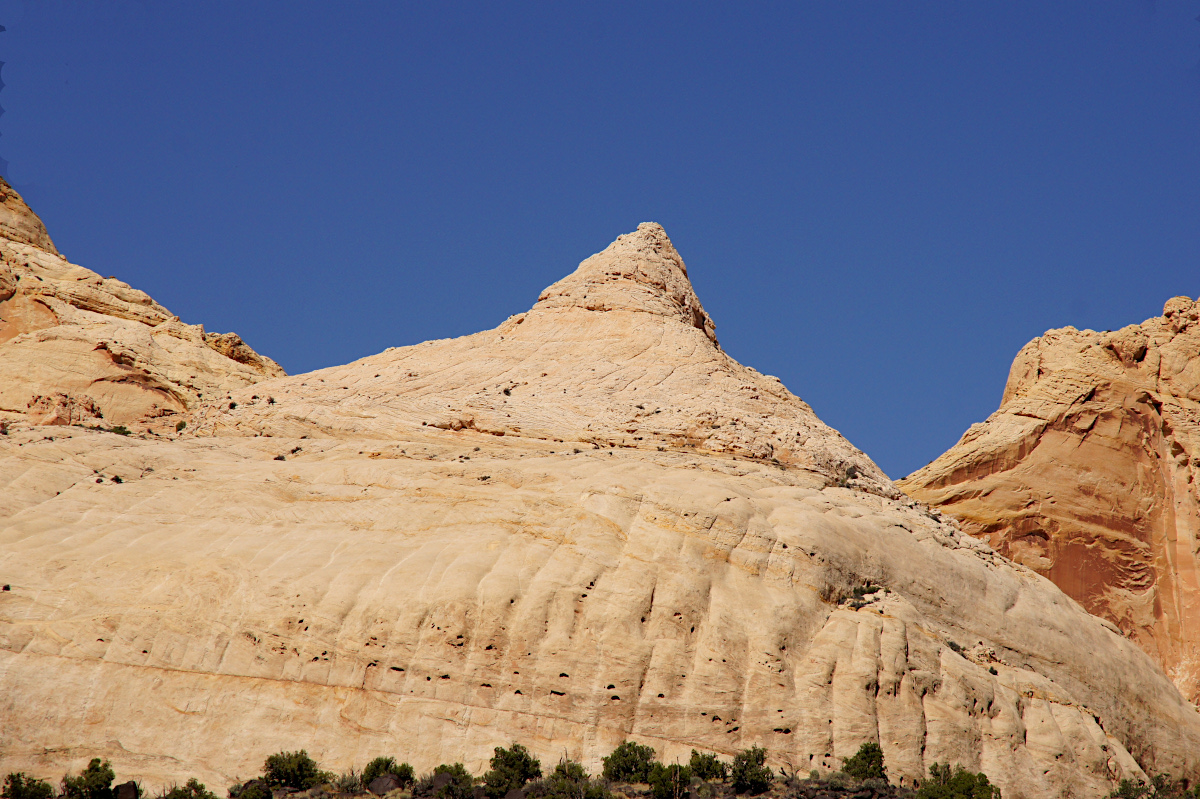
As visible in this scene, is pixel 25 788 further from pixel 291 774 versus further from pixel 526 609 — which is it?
pixel 526 609

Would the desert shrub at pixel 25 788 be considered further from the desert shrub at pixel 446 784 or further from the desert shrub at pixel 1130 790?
the desert shrub at pixel 1130 790

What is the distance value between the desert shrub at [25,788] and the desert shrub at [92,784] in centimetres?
39

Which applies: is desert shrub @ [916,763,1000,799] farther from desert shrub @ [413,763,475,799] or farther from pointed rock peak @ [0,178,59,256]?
pointed rock peak @ [0,178,59,256]

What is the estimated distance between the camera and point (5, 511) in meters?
34.9

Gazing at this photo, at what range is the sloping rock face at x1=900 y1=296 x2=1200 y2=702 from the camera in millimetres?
49969

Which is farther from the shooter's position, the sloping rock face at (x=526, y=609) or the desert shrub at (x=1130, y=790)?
the desert shrub at (x=1130, y=790)

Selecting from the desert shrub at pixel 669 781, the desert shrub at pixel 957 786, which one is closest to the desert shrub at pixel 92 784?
the desert shrub at pixel 669 781

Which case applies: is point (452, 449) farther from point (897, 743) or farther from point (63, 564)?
point (897, 743)

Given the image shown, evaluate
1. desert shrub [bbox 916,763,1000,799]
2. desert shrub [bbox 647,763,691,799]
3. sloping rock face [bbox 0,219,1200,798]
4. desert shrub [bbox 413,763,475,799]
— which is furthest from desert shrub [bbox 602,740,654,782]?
desert shrub [bbox 916,763,1000,799]

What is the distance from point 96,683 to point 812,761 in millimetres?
17503

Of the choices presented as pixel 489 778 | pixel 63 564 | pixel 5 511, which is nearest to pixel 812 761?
pixel 489 778

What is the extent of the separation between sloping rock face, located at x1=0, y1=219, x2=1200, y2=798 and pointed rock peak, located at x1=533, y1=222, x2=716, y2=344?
24.7 feet

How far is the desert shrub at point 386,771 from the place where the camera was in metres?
28.7

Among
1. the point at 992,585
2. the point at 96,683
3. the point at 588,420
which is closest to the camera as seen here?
the point at 96,683
